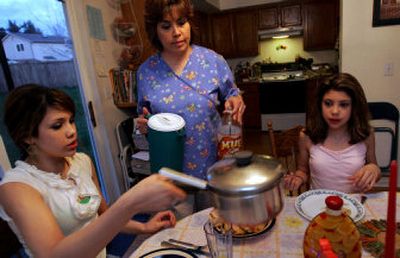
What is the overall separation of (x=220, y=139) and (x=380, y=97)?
2015 mm

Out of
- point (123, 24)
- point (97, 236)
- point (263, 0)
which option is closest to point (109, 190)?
point (123, 24)

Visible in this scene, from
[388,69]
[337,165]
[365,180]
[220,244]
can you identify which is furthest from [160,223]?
[388,69]

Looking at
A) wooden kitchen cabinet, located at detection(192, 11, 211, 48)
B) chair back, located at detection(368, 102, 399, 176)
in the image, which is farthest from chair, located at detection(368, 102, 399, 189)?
wooden kitchen cabinet, located at detection(192, 11, 211, 48)

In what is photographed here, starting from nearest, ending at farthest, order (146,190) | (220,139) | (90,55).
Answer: (146,190)
(220,139)
(90,55)

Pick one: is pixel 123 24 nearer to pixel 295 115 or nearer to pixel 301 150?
pixel 301 150

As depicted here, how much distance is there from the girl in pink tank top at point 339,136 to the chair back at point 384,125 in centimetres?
100

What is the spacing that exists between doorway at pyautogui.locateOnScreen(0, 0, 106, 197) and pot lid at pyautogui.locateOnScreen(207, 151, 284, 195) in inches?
59.8

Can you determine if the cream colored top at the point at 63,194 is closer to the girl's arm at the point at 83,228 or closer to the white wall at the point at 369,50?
the girl's arm at the point at 83,228

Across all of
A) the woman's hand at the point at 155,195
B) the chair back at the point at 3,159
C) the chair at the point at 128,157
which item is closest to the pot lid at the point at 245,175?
the woman's hand at the point at 155,195

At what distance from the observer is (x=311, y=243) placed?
64cm

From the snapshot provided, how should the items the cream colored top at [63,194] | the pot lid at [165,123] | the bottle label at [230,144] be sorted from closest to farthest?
the cream colored top at [63,194] → the pot lid at [165,123] → the bottle label at [230,144]

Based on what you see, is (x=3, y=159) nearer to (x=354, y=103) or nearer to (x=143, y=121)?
(x=143, y=121)

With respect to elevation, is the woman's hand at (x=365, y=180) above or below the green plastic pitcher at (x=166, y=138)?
below

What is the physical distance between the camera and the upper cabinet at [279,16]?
466 cm
